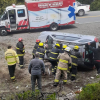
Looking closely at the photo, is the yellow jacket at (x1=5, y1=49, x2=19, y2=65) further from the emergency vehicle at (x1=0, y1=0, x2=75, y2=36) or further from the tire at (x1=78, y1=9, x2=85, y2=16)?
the tire at (x1=78, y1=9, x2=85, y2=16)

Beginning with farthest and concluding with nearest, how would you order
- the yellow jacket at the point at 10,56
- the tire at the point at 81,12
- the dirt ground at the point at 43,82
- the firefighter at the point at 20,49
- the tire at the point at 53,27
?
1. the tire at the point at 81,12
2. the tire at the point at 53,27
3. the firefighter at the point at 20,49
4. the yellow jacket at the point at 10,56
5. the dirt ground at the point at 43,82

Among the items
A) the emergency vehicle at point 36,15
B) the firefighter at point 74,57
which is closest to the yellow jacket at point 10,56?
the firefighter at point 74,57

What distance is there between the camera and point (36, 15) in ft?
51.1

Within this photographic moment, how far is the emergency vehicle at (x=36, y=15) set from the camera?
599 inches

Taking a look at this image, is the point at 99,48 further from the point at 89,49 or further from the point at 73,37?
the point at 73,37

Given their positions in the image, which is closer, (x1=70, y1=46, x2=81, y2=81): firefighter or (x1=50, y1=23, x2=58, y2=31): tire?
(x1=70, y1=46, x2=81, y2=81): firefighter

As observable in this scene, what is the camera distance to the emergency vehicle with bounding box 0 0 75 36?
50.0ft

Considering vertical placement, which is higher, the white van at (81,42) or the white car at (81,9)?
the white car at (81,9)

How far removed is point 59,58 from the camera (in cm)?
721

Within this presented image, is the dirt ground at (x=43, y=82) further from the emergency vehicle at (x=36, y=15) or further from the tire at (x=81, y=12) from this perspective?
the tire at (x=81, y=12)

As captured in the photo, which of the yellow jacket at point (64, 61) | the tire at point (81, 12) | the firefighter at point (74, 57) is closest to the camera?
the yellow jacket at point (64, 61)

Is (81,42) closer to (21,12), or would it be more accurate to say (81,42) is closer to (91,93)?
(91,93)

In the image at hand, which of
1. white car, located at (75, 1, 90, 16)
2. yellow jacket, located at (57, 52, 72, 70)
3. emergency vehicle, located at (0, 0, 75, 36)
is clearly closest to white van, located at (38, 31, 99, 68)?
yellow jacket, located at (57, 52, 72, 70)

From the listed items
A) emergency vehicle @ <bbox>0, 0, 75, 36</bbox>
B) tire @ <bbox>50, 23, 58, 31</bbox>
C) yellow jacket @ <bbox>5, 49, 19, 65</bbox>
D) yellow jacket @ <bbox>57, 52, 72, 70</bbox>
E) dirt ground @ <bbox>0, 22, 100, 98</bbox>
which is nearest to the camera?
dirt ground @ <bbox>0, 22, 100, 98</bbox>
